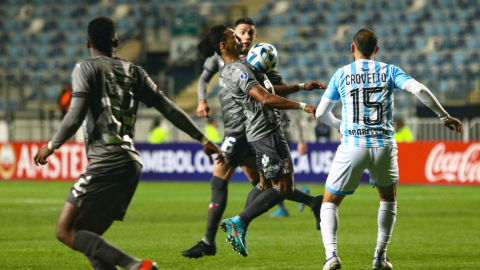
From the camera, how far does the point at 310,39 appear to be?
27.2 meters

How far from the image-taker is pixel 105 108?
187 inches

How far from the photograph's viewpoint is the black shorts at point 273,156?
6609 mm

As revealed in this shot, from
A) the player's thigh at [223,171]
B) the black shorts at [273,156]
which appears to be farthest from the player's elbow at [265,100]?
the player's thigh at [223,171]

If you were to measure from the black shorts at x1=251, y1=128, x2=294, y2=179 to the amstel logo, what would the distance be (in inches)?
595

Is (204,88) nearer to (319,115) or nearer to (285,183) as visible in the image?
(285,183)

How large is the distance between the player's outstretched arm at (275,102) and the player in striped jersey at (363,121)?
146 mm

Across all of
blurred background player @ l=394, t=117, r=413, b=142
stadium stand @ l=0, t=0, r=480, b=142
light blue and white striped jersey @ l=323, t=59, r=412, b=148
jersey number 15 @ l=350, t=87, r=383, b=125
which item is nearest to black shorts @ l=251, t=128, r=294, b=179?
light blue and white striped jersey @ l=323, t=59, r=412, b=148

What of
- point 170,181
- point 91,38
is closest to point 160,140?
point 170,181

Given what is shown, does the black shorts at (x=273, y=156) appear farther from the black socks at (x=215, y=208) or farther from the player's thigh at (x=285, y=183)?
the black socks at (x=215, y=208)

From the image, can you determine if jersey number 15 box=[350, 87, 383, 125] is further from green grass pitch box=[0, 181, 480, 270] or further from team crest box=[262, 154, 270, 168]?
green grass pitch box=[0, 181, 480, 270]

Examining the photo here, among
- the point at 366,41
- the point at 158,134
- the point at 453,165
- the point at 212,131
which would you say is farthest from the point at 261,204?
the point at 158,134

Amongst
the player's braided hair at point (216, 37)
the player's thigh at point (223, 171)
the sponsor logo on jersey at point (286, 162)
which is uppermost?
the player's braided hair at point (216, 37)

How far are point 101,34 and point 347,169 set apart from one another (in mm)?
2202

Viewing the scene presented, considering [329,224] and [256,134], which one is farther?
[256,134]
